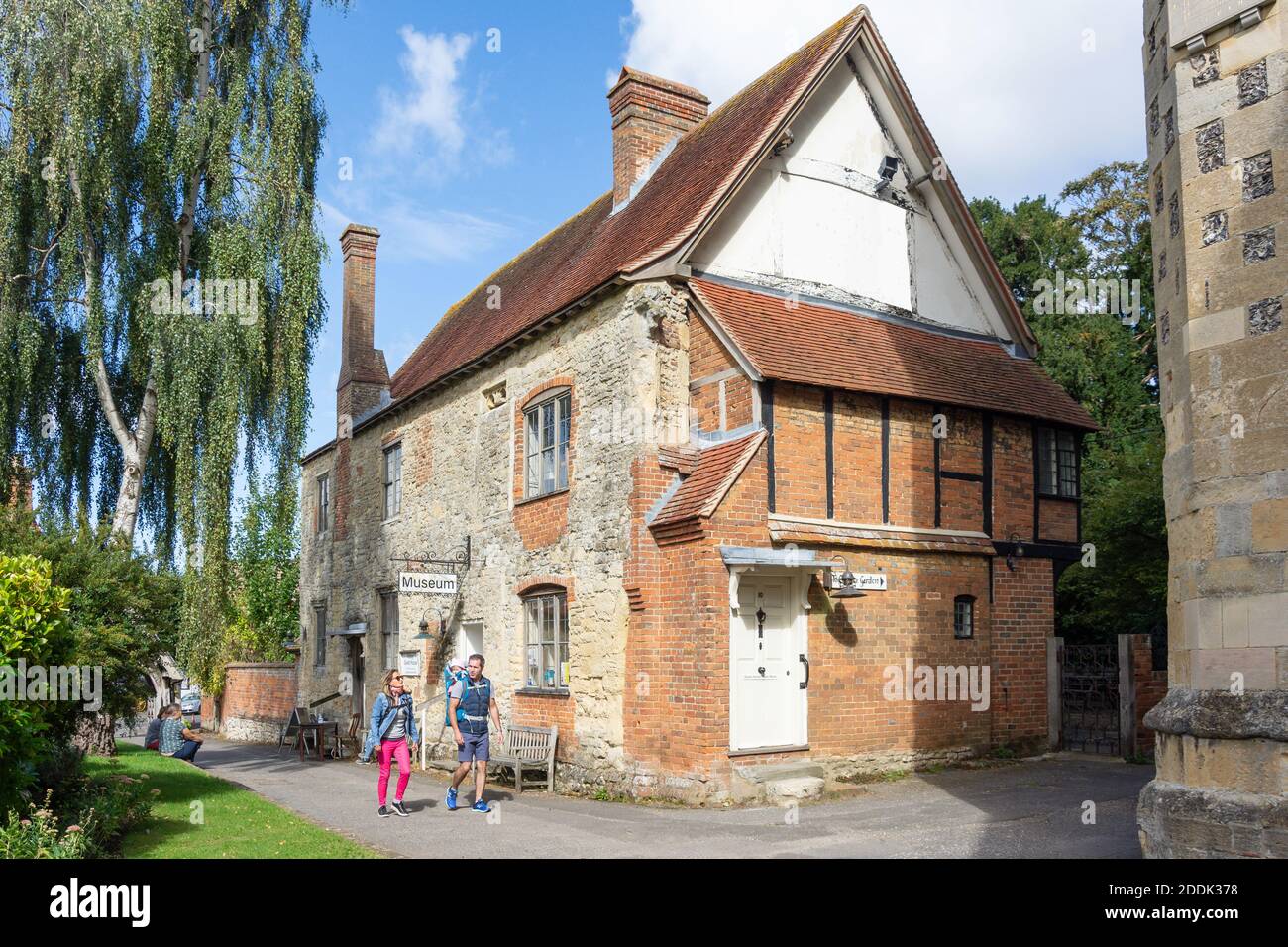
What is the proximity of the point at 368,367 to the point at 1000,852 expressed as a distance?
56.3 feet

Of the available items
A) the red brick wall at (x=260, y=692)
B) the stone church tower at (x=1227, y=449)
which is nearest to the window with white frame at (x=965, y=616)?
the stone church tower at (x=1227, y=449)

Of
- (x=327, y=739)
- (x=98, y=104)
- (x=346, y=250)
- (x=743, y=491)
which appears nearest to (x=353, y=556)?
(x=327, y=739)

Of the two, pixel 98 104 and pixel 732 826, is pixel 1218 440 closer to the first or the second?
pixel 732 826

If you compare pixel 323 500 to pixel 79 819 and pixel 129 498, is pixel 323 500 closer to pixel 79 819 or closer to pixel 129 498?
pixel 129 498

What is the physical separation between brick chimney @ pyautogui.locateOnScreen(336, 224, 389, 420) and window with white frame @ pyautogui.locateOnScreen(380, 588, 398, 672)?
4.18 meters

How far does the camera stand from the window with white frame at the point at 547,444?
49.6 feet

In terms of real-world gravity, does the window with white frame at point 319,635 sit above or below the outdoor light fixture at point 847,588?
below

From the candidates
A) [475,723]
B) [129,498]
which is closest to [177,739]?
[129,498]

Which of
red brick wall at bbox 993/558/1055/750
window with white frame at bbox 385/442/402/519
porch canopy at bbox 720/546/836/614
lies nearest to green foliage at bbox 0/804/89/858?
porch canopy at bbox 720/546/836/614

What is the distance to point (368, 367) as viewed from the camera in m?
22.9

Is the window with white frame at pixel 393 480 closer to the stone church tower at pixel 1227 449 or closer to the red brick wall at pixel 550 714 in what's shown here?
the red brick wall at pixel 550 714

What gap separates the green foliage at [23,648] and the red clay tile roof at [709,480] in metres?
6.18

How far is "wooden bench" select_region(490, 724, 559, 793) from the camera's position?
550 inches

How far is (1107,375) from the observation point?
28172mm
